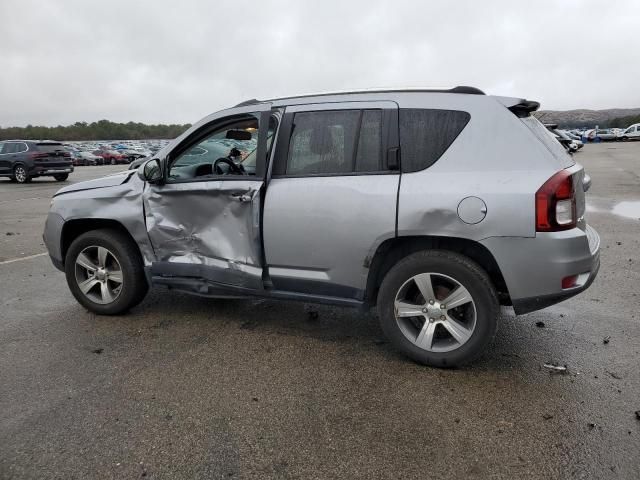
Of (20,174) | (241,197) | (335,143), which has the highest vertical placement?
(335,143)

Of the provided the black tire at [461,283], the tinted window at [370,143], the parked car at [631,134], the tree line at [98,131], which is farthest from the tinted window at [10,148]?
the tree line at [98,131]

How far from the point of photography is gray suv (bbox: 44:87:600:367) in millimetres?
3084

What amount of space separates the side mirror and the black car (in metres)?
19.8

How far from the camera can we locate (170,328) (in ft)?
13.9

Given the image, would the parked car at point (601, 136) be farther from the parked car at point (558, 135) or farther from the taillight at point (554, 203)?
the taillight at point (554, 203)

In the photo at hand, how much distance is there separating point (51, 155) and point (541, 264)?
2254 cm

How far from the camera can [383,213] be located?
10.9 ft

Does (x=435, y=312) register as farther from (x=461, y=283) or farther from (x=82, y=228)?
(x=82, y=228)

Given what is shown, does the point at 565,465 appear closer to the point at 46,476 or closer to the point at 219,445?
the point at 219,445

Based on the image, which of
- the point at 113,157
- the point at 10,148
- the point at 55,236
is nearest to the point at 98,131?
the point at 113,157

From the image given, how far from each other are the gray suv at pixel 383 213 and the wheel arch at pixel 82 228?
0.13m

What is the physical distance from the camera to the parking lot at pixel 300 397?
2.45m

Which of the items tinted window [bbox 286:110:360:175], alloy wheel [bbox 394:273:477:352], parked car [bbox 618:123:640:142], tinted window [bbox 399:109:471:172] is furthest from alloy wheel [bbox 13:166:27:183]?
parked car [bbox 618:123:640:142]

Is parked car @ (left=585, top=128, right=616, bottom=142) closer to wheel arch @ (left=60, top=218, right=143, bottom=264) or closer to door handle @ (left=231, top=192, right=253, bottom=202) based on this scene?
door handle @ (left=231, top=192, right=253, bottom=202)
